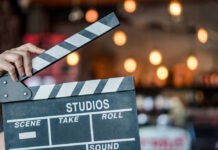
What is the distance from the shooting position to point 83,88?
1461 millimetres

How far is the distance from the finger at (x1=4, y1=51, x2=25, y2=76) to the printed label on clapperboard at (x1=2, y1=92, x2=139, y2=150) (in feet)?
0.51

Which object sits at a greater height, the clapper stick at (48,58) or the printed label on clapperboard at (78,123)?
the clapper stick at (48,58)

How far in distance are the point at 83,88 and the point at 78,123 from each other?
147 mm

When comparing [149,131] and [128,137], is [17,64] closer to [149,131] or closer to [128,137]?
[128,137]

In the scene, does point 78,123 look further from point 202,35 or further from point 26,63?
point 202,35

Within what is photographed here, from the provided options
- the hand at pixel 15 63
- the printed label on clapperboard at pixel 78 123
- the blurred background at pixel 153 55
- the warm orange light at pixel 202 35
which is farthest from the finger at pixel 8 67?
the blurred background at pixel 153 55

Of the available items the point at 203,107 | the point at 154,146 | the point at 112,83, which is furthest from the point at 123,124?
the point at 203,107

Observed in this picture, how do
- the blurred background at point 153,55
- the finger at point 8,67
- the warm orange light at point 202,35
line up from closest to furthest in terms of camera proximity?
the finger at point 8,67, the warm orange light at point 202,35, the blurred background at point 153,55

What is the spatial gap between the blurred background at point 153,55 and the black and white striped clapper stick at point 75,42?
371 centimetres

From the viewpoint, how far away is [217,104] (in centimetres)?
693

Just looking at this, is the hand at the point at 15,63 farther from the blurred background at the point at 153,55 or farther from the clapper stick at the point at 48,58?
the blurred background at the point at 153,55

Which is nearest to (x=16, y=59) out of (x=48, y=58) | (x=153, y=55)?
(x=48, y=58)

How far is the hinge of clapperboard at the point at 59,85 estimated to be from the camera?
1444mm

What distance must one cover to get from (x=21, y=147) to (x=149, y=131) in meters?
4.18
